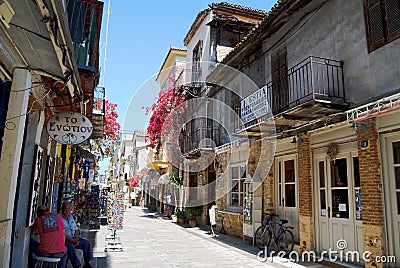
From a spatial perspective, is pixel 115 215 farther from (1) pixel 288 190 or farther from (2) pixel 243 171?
(1) pixel 288 190

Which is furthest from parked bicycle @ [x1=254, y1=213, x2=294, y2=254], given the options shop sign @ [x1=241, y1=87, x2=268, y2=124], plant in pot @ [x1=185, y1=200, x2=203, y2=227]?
plant in pot @ [x1=185, y1=200, x2=203, y2=227]

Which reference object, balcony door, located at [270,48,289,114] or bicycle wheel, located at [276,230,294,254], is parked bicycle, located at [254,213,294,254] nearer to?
bicycle wheel, located at [276,230,294,254]

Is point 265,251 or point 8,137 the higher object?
point 8,137

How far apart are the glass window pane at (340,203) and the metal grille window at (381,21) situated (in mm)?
3404

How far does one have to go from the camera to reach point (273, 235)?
9.65 meters

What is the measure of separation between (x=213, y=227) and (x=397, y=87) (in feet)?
34.6

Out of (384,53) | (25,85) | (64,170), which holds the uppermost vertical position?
(384,53)

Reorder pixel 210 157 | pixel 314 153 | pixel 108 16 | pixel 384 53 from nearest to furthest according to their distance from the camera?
pixel 384 53 < pixel 314 153 < pixel 108 16 < pixel 210 157

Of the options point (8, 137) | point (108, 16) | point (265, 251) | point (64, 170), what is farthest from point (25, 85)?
point (108, 16)

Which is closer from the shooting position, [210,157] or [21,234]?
[21,234]

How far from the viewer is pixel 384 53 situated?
6520 mm

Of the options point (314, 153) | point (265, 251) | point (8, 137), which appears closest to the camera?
point (8, 137)

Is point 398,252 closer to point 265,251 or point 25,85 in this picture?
point 265,251

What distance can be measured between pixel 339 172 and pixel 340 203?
751 millimetres
